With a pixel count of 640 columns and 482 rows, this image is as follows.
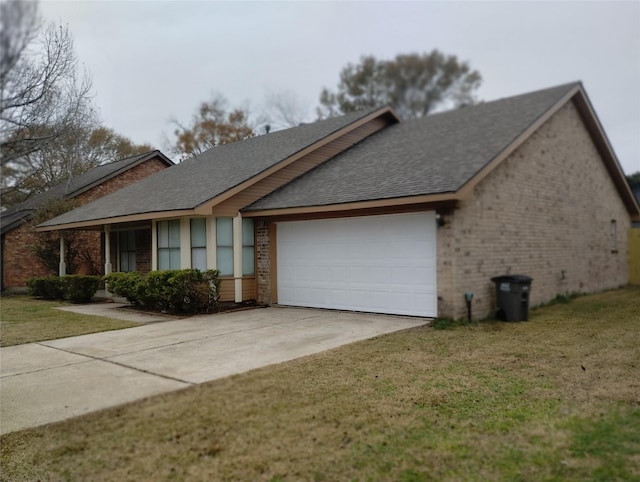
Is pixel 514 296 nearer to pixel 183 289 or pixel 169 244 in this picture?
pixel 183 289

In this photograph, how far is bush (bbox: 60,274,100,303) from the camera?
15.7 metres

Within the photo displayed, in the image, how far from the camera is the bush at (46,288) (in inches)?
659

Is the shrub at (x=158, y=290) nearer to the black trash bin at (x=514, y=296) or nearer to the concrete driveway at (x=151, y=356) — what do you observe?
the concrete driveway at (x=151, y=356)

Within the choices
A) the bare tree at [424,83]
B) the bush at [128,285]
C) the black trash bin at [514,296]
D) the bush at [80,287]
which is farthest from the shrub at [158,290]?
the bare tree at [424,83]

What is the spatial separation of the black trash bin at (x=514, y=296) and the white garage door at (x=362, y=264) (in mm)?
1517

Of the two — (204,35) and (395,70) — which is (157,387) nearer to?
(204,35)

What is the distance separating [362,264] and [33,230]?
1563 centimetres

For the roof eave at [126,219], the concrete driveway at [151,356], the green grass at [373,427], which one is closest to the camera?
the green grass at [373,427]

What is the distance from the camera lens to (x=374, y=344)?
781cm

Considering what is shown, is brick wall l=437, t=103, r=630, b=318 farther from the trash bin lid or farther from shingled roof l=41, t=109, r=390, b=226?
shingled roof l=41, t=109, r=390, b=226

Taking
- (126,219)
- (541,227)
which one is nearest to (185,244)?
(126,219)

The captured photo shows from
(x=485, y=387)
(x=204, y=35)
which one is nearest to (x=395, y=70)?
(x=204, y=35)

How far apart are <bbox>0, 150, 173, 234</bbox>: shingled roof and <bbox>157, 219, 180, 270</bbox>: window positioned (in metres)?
9.33

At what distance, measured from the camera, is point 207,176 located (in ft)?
50.3
